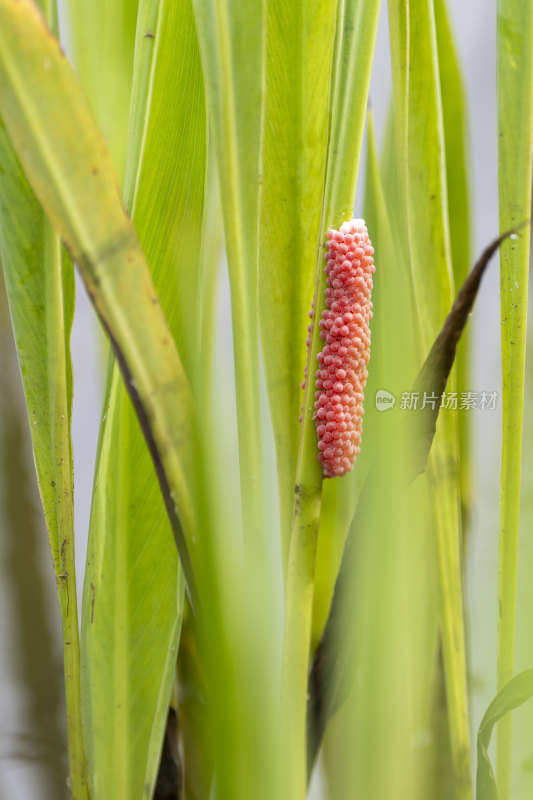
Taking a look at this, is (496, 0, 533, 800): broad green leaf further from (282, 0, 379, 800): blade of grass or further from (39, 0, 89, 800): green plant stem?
(39, 0, 89, 800): green plant stem

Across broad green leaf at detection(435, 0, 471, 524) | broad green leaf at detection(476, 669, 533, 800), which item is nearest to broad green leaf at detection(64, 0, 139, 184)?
broad green leaf at detection(435, 0, 471, 524)

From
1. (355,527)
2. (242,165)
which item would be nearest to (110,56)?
(242,165)

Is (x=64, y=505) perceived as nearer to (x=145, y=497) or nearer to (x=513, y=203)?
(x=145, y=497)

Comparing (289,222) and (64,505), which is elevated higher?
(289,222)

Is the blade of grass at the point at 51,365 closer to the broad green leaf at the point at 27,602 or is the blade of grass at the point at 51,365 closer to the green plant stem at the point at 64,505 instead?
the green plant stem at the point at 64,505

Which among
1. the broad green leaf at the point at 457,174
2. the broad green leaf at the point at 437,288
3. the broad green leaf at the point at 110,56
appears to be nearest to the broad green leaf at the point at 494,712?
the broad green leaf at the point at 437,288

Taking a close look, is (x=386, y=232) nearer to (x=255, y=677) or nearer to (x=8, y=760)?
(x=255, y=677)
